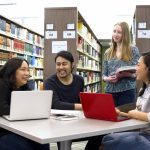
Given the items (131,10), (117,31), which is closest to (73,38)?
(117,31)

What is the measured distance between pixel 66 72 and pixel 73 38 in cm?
206

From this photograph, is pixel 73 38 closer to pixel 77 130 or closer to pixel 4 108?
pixel 4 108

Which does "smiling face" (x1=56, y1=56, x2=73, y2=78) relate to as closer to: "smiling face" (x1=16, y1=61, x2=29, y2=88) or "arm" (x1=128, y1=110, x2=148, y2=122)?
"smiling face" (x1=16, y1=61, x2=29, y2=88)

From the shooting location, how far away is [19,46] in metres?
7.09

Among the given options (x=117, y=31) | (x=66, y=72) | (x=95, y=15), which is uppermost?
(x=95, y=15)

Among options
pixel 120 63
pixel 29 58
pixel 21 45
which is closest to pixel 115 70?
pixel 120 63

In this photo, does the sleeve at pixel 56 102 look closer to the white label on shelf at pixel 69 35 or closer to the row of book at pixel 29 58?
the white label on shelf at pixel 69 35

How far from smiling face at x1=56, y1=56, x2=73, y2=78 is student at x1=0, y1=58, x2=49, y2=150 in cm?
38

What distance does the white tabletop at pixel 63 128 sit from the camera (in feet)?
5.03

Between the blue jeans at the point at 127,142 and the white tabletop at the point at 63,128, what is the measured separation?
50mm

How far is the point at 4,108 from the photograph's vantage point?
224cm

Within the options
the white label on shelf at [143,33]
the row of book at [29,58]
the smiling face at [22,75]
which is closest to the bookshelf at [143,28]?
the white label on shelf at [143,33]

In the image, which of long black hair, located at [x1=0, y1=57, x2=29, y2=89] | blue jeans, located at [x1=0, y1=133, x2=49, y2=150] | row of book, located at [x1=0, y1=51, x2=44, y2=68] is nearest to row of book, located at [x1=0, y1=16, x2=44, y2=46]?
row of book, located at [x1=0, y1=51, x2=44, y2=68]

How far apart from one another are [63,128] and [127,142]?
14.1 inches
